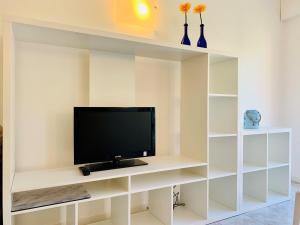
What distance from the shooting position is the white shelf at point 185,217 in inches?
82.0

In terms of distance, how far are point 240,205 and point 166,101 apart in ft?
4.46

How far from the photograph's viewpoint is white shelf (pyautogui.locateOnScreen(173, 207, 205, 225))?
2082mm

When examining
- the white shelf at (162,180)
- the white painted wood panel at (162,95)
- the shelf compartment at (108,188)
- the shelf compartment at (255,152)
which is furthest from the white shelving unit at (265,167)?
the shelf compartment at (108,188)

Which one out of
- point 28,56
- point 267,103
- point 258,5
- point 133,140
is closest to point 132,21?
point 28,56

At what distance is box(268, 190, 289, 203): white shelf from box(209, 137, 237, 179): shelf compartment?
72cm

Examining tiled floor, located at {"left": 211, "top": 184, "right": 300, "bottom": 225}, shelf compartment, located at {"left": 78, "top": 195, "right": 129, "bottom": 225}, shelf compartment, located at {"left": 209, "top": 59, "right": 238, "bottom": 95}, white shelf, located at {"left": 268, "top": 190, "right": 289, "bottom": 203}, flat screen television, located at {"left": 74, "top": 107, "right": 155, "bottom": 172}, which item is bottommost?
tiled floor, located at {"left": 211, "top": 184, "right": 300, "bottom": 225}

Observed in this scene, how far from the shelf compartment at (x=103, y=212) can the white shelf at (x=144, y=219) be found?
0.74ft

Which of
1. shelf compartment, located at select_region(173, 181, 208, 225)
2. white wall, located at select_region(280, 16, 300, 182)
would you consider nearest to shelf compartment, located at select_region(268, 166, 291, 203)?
white wall, located at select_region(280, 16, 300, 182)

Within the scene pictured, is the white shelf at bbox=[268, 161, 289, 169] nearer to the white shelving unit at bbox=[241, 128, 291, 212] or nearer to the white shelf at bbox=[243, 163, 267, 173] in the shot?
the white shelving unit at bbox=[241, 128, 291, 212]

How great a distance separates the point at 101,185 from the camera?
1926 mm

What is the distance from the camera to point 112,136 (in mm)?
1930

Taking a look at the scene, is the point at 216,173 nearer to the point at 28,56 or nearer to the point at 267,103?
the point at 267,103

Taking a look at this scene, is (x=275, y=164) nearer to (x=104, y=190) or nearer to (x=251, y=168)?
(x=251, y=168)

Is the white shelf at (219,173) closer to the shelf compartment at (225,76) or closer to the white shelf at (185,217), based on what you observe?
the white shelf at (185,217)
